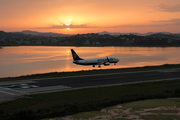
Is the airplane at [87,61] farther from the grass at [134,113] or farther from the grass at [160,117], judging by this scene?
the grass at [160,117]

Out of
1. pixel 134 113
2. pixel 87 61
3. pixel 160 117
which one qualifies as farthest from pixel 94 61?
pixel 160 117

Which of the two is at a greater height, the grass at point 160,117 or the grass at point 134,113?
the grass at point 160,117

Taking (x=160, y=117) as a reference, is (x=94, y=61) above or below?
below

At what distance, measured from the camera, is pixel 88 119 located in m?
19.2

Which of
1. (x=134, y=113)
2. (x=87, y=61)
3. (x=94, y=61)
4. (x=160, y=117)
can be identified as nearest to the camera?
(x=160, y=117)

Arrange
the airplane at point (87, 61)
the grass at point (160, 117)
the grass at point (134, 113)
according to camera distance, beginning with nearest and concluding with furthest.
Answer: the grass at point (160, 117) → the grass at point (134, 113) → the airplane at point (87, 61)

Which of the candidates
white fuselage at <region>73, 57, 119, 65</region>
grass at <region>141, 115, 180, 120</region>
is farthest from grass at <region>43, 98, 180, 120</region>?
white fuselage at <region>73, 57, 119, 65</region>

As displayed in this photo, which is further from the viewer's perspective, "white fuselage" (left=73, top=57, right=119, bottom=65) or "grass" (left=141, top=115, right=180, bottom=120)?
"white fuselage" (left=73, top=57, right=119, bottom=65)

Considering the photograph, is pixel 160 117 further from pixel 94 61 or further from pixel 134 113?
pixel 94 61

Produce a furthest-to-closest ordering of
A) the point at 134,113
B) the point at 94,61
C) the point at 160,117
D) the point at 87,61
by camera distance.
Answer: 1. the point at 94,61
2. the point at 87,61
3. the point at 134,113
4. the point at 160,117

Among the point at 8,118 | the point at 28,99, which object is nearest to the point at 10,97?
the point at 28,99

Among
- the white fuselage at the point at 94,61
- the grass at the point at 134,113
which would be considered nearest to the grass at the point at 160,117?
the grass at the point at 134,113

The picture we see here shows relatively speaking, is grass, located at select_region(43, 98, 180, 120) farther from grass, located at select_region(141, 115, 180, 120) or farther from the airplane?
the airplane

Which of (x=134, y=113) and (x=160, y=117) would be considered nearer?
(x=160, y=117)
